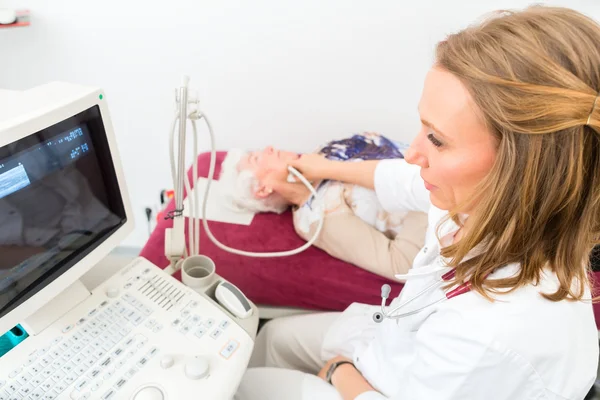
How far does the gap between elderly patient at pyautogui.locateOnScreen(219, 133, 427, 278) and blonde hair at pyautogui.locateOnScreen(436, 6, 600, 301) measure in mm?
601

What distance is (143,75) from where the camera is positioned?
165 cm

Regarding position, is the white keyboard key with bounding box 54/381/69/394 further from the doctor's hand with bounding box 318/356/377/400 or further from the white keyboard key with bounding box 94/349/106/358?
the doctor's hand with bounding box 318/356/377/400

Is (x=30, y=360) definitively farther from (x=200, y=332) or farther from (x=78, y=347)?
(x=200, y=332)

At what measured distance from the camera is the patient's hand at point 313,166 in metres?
1.39

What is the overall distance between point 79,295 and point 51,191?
232mm

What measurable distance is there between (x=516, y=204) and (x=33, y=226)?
0.72 m

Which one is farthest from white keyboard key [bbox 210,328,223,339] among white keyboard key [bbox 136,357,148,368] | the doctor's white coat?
the doctor's white coat

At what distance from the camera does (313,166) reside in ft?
4.58

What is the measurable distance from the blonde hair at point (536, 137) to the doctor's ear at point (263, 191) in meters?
0.81

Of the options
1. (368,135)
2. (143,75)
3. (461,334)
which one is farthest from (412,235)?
(143,75)

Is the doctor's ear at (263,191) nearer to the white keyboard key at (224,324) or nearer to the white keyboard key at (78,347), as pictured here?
the white keyboard key at (224,324)

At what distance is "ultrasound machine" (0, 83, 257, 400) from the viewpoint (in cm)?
64

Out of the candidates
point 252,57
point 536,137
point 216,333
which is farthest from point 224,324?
point 252,57

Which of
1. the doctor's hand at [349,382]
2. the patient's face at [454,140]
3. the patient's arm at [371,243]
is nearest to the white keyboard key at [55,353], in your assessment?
the doctor's hand at [349,382]
